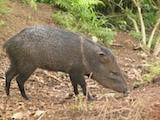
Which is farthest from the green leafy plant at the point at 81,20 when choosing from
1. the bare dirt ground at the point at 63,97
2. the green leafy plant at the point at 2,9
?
the green leafy plant at the point at 2,9

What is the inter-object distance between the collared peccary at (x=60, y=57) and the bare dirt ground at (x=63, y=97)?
0.23 m

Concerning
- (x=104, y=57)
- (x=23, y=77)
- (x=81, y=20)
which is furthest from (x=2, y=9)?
(x=104, y=57)

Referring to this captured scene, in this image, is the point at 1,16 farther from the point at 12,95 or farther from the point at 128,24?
the point at 128,24

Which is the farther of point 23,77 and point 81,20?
point 81,20

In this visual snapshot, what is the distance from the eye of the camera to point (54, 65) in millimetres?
6133

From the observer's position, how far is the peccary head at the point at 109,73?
6180mm

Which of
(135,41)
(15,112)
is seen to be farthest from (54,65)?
(135,41)

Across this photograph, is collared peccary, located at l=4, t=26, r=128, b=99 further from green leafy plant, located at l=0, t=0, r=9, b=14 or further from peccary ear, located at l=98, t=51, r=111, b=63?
green leafy plant, located at l=0, t=0, r=9, b=14

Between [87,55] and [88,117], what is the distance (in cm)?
171

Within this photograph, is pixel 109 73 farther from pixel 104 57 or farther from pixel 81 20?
pixel 81 20

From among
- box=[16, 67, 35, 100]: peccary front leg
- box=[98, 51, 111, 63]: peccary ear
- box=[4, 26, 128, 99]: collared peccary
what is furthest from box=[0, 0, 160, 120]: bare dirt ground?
box=[98, 51, 111, 63]: peccary ear

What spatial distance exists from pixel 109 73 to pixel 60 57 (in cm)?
69

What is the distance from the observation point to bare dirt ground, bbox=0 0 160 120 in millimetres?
4508

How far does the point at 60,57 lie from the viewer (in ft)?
20.1
